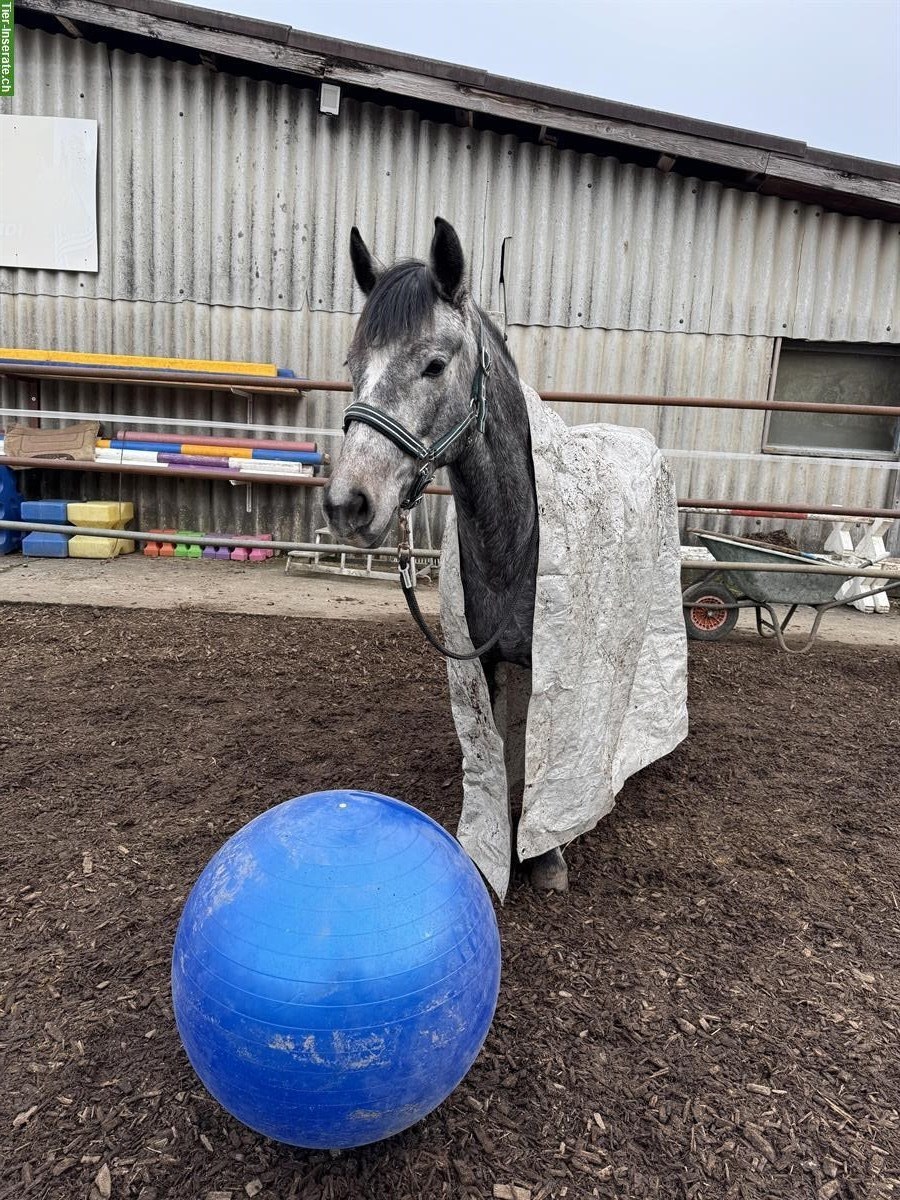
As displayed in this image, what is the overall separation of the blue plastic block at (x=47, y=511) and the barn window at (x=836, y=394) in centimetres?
651

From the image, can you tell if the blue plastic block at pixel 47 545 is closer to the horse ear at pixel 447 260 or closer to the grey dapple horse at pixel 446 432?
the grey dapple horse at pixel 446 432

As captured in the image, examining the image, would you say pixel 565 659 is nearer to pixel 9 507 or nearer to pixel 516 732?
pixel 516 732

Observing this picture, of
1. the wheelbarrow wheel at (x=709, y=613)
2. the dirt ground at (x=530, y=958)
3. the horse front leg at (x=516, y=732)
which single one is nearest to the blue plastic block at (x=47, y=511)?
the dirt ground at (x=530, y=958)

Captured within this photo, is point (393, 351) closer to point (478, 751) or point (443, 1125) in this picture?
point (478, 751)

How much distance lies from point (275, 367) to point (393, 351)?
5.18m

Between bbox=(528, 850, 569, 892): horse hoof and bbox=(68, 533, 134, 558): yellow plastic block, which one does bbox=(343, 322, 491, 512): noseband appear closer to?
bbox=(528, 850, 569, 892): horse hoof

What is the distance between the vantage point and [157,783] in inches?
110

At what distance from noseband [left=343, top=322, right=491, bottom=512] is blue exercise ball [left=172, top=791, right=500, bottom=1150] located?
82 cm

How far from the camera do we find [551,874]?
2287mm

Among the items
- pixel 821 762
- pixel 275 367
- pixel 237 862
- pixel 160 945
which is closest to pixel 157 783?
pixel 160 945

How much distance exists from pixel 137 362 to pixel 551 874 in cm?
603

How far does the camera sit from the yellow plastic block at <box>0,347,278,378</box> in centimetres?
644

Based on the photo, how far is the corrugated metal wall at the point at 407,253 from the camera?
6539 mm

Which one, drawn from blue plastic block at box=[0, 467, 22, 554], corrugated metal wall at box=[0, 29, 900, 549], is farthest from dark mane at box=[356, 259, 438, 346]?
blue plastic block at box=[0, 467, 22, 554]
